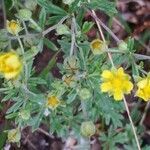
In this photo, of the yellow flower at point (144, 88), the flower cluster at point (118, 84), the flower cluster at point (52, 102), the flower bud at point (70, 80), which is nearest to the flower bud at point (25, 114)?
the flower cluster at point (52, 102)

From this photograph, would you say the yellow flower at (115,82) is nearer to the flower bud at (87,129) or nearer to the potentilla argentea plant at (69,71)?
Result: the potentilla argentea plant at (69,71)

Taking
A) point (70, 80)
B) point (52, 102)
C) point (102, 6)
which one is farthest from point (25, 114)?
point (102, 6)

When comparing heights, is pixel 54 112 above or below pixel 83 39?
below

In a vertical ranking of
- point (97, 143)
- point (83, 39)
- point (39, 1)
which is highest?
point (39, 1)

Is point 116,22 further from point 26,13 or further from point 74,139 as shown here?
point 26,13

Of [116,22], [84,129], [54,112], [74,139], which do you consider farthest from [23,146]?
[116,22]

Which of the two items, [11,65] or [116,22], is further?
[116,22]

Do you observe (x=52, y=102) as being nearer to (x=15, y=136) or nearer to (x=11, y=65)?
(x=15, y=136)

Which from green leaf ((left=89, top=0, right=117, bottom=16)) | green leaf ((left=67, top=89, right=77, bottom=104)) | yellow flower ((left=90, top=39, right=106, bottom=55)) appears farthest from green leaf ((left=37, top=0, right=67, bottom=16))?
green leaf ((left=67, top=89, right=77, bottom=104))
